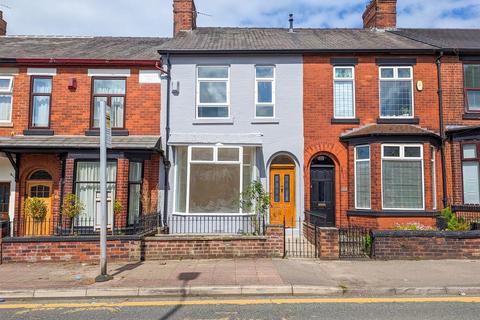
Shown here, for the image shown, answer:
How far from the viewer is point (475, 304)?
5.93 m

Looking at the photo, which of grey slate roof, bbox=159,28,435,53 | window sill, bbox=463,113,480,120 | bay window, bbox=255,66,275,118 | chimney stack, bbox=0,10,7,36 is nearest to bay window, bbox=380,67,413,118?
grey slate roof, bbox=159,28,435,53

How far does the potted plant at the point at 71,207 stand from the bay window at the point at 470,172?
40.2 ft

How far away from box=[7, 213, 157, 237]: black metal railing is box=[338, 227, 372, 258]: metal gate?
5.30 m

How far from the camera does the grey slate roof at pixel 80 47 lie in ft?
43.9

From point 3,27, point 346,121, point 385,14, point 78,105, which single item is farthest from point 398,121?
point 3,27

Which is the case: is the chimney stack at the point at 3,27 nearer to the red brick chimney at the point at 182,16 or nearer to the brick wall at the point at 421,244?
the red brick chimney at the point at 182,16

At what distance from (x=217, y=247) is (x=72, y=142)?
246 inches

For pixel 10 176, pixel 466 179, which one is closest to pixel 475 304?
pixel 466 179

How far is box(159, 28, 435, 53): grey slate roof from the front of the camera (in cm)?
1309

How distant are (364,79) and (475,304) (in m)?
8.77

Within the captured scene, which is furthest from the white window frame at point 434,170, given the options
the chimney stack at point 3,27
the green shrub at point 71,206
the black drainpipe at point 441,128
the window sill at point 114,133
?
the chimney stack at point 3,27

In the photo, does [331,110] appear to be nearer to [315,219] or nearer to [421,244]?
[315,219]

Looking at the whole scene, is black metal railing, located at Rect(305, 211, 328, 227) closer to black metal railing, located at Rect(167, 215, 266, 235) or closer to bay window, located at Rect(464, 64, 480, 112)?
black metal railing, located at Rect(167, 215, 266, 235)

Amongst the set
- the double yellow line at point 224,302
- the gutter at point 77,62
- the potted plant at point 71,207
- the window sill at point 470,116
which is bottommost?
the double yellow line at point 224,302
